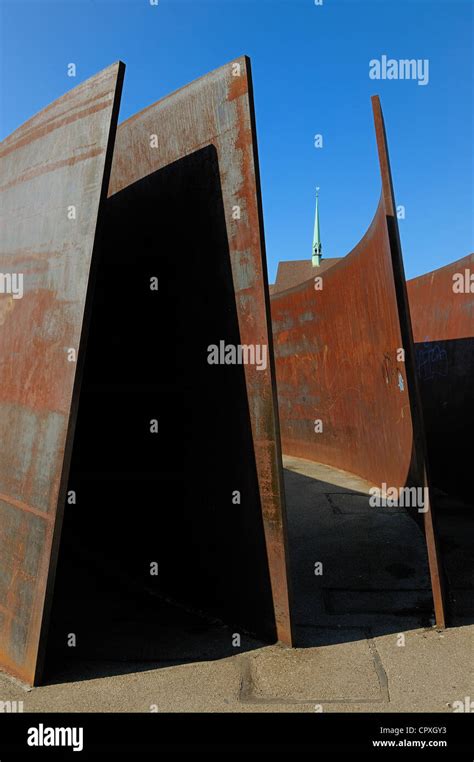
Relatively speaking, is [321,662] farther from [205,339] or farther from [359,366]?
[359,366]

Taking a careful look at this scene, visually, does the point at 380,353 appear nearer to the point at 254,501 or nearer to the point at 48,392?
the point at 254,501

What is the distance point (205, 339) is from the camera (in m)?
4.20

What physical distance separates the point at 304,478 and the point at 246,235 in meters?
6.29

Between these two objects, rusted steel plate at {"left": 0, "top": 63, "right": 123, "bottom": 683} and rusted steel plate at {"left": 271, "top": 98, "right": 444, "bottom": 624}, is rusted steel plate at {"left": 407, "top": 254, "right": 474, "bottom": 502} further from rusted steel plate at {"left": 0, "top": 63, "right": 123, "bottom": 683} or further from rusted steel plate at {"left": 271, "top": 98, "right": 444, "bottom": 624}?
rusted steel plate at {"left": 0, "top": 63, "right": 123, "bottom": 683}

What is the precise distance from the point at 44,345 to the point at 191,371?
1.11 metres

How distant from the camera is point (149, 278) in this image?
4727mm

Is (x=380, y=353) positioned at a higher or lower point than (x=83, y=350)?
higher

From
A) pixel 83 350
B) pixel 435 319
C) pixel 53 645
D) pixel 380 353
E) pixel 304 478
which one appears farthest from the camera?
pixel 304 478

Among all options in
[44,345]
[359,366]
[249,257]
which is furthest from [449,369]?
[44,345]

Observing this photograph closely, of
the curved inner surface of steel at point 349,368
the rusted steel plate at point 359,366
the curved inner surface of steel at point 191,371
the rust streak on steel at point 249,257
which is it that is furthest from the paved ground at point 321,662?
the curved inner surface of steel at point 349,368

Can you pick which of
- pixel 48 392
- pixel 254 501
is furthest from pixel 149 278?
pixel 254 501

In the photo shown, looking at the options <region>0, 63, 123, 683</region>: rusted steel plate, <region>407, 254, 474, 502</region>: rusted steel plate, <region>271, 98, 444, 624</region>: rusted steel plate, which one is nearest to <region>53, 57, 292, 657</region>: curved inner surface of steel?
<region>0, 63, 123, 683</region>: rusted steel plate

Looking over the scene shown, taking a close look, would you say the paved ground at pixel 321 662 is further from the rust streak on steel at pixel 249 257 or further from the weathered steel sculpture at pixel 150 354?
the rust streak on steel at pixel 249 257

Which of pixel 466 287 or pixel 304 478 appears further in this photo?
pixel 304 478
